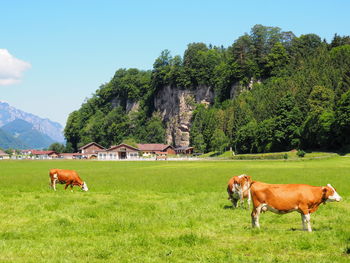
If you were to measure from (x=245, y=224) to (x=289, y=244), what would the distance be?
3.45m

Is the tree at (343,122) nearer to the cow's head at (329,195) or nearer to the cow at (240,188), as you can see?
the cow at (240,188)

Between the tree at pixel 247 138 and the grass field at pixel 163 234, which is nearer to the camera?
the grass field at pixel 163 234

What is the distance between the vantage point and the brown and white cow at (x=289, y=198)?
14.1 meters

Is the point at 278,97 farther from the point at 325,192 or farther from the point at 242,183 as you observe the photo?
the point at 325,192

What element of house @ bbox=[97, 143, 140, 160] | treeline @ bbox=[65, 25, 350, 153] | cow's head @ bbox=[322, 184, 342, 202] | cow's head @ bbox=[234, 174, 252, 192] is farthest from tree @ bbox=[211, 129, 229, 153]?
cow's head @ bbox=[322, 184, 342, 202]

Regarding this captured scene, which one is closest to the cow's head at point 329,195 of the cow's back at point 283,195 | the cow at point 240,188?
the cow's back at point 283,195

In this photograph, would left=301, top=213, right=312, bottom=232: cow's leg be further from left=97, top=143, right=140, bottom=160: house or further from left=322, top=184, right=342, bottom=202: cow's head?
left=97, top=143, right=140, bottom=160: house

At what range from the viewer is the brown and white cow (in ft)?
46.2

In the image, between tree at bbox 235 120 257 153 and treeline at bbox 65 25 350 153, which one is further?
tree at bbox 235 120 257 153

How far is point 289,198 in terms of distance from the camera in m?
14.1

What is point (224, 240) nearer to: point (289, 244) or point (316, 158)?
point (289, 244)

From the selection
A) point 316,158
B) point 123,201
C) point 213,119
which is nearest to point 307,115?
point 316,158

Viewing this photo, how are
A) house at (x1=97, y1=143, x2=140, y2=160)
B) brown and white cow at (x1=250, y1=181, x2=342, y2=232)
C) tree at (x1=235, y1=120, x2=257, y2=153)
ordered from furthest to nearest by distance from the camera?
house at (x1=97, y1=143, x2=140, y2=160) → tree at (x1=235, y1=120, x2=257, y2=153) → brown and white cow at (x1=250, y1=181, x2=342, y2=232)

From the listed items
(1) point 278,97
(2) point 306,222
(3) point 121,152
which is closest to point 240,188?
(2) point 306,222
